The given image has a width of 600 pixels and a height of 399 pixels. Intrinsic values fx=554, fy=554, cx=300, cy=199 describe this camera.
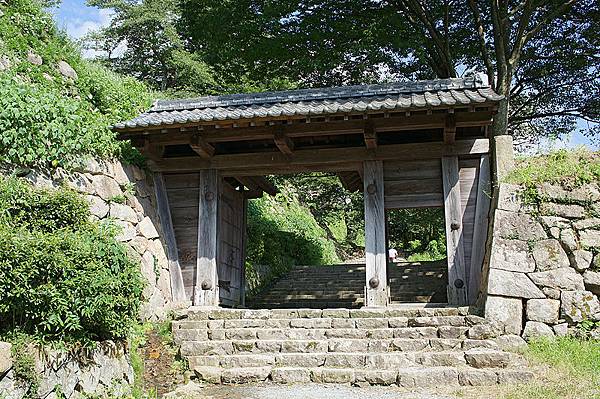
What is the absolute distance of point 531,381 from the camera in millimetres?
5531

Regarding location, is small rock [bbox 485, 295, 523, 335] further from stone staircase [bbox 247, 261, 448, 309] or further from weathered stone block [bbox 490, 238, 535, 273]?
stone staircase [bbox 247, 261, 448, 309]

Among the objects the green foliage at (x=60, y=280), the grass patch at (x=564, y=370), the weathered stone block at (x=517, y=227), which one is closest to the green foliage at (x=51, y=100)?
the green foliage at (x=60, y=280)

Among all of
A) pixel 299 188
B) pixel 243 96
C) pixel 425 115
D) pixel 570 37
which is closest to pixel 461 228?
pixel 425 115

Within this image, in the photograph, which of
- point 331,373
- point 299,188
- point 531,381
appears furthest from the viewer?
point 299,188

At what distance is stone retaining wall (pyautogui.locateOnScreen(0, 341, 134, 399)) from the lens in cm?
393

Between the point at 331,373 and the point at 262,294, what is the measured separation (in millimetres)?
6989

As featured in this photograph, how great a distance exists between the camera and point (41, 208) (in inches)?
208

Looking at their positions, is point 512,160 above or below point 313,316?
above

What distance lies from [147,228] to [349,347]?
384 cm

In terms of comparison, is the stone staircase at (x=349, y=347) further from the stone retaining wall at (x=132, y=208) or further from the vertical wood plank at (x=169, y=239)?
the vertical wood plank at (x=169, y=239)

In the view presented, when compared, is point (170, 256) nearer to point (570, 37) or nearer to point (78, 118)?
point (78, 118)

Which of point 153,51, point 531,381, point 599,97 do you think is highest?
point 153,51

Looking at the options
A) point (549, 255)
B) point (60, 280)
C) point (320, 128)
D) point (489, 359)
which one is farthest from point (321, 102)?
point (60, 280)

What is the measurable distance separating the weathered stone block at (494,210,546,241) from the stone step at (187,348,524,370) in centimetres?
188
